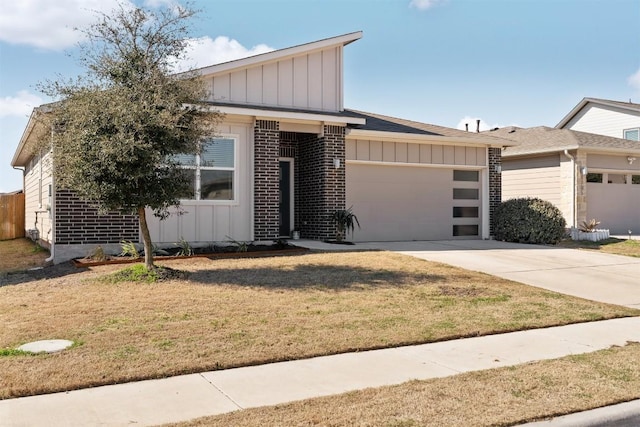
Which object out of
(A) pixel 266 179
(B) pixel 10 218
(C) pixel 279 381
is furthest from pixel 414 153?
(B) pixel 10 218

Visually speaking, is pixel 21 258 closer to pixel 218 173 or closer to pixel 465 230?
pixel 218 173

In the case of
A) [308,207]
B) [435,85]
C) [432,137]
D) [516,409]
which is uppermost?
[435,85]

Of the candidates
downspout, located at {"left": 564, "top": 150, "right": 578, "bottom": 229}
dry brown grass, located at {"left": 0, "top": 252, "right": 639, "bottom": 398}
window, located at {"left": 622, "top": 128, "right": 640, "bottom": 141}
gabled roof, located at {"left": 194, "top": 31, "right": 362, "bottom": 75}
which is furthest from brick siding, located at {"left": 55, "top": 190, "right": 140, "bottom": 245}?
window, located at {"left": 622, "top": 128, "right": 640, "bottom": 141}

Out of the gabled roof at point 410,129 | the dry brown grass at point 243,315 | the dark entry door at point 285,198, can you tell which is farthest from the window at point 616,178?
the dry brown grass at point 243,315

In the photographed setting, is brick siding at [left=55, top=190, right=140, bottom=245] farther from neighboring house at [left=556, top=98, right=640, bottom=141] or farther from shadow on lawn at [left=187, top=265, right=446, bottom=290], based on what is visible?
neighboring house at [left=556, top=98, right=640, bottom=141]

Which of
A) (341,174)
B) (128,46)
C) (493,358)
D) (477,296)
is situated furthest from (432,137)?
(493,358)

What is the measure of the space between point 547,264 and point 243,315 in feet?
26.5

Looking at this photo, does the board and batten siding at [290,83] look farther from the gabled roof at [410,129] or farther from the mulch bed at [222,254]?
the mulch bed at [222,254]

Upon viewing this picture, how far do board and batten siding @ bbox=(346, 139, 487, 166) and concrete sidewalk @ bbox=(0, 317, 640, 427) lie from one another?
31.6 ft

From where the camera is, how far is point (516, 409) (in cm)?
455

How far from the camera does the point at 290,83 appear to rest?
15.4 meters

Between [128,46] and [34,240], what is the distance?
12.3m

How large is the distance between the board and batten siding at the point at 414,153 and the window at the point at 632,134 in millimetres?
14486

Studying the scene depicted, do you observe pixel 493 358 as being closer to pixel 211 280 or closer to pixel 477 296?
pixel 477 296
